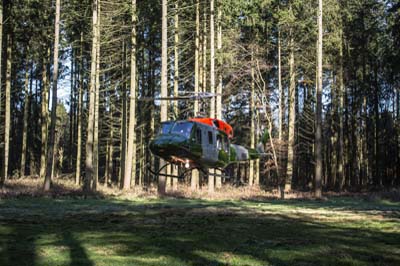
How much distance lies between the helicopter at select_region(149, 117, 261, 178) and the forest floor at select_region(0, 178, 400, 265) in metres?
1.91

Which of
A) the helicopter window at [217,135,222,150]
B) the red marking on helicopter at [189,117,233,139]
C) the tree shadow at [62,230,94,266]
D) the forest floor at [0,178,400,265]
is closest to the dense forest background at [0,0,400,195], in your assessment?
the red marking on helicopter at [189,117,233,139]

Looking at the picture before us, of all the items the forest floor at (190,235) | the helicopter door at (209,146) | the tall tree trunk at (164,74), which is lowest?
the forest floor at (190,235)

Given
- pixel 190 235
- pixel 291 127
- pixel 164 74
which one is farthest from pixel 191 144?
pixel 291 127

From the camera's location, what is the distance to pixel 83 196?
22.3 meters

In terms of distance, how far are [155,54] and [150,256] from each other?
1195 inches

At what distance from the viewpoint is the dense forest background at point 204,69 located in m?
26.3

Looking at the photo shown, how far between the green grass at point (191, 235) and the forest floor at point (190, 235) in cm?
2

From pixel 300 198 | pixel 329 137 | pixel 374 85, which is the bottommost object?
pixel 300 198

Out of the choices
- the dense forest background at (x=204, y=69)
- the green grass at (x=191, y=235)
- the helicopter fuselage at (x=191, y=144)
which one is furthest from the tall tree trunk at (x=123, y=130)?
the helicopter fuselage at (x=191, y=144)

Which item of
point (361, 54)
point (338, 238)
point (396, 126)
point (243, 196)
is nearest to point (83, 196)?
point (243, 196)

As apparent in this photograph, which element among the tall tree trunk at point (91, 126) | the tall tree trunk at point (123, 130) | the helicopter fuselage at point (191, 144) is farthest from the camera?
the tall tree trunk at point (123, 130)

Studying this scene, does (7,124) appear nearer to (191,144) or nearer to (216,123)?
(216,123)

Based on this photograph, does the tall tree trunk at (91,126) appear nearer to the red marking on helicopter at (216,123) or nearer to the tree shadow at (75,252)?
the red marking on helicopter at (216,123)

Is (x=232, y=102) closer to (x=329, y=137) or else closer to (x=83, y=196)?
(x=329, y=137)
